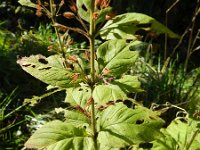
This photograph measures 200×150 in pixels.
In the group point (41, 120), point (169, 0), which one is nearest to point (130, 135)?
point (41, 120)

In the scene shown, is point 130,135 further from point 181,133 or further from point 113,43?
point 181,133

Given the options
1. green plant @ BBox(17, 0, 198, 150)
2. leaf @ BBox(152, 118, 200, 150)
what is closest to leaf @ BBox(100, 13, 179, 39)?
green plant @ BBox(17, 0, 198, 150)

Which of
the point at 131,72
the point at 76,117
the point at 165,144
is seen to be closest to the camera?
the point at 76,117

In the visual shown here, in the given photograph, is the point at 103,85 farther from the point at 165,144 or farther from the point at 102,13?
the point at 165,144

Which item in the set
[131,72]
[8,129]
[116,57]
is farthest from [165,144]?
[131,72]

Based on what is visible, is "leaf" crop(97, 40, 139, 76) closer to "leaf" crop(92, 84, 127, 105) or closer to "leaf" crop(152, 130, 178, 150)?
"leaf" crop(92, 84, 127, 105)

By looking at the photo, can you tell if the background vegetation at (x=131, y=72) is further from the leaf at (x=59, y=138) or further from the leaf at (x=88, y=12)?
the leaf at (x=88, y=12)
